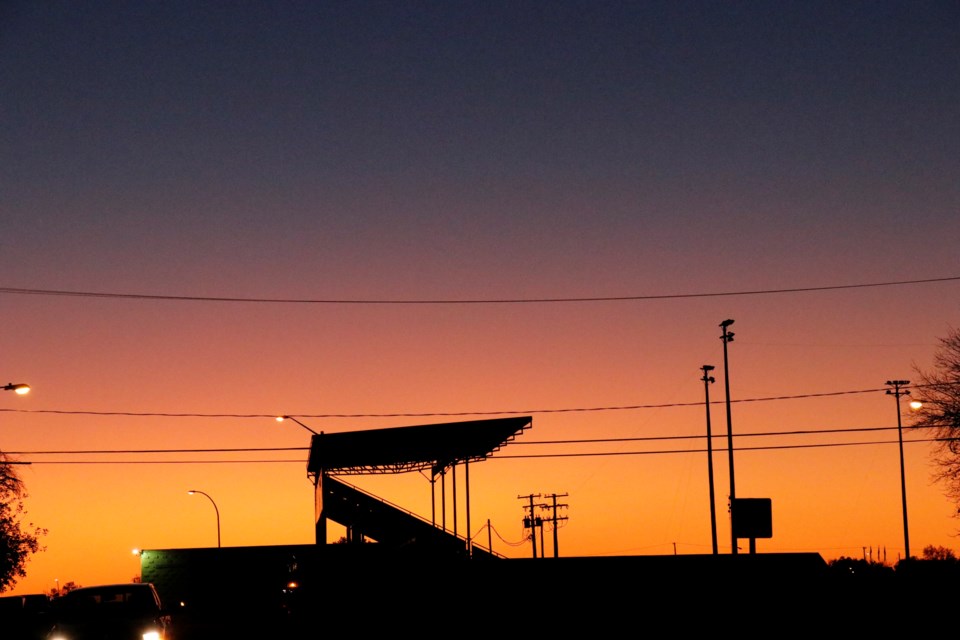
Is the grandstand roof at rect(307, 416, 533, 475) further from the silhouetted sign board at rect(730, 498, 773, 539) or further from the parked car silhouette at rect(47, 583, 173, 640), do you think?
the parked car silhouette at rect(47, 583, 173, 640)

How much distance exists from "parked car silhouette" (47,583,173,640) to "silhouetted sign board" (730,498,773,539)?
12109mm

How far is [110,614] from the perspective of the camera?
66.9 ft

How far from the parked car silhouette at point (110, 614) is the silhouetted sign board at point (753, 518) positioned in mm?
12109

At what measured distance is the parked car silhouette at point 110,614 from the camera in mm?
20078

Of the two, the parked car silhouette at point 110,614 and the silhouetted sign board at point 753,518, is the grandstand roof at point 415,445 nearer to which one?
the silhouetted sign board at point 753,518

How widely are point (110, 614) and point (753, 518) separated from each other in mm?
13390

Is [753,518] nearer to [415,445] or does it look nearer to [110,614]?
[110,614]

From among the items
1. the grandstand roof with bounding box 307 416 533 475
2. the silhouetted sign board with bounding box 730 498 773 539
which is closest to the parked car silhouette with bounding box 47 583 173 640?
the silhouetted sign board with bounding box 730 498 773 539

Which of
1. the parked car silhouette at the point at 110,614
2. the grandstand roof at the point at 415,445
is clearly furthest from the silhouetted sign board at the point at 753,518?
the grandstand roof at the point at 415,445

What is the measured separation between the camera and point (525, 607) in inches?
1200

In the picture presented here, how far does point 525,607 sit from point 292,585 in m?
10.9

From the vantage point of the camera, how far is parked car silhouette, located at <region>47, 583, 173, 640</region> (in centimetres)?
2008

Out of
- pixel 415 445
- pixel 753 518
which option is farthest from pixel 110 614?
pixel 415 445

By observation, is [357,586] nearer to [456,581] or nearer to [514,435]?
[456,581]
